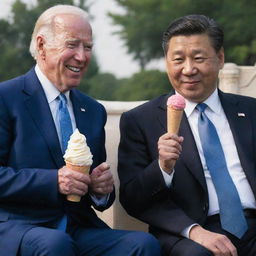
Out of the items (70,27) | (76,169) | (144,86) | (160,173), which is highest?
(70,27)

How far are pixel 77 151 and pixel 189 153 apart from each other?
802 mm

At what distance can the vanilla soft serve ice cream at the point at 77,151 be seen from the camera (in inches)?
134

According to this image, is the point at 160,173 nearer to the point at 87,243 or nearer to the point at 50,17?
the point at 87,243

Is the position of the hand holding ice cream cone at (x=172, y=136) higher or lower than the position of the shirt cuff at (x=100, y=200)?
higher

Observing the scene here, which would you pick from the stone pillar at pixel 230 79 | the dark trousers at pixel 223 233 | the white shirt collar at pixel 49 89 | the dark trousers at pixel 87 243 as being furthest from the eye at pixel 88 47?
the stone pillar at pixel 230 79

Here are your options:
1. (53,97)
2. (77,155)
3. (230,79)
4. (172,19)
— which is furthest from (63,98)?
(172,19)

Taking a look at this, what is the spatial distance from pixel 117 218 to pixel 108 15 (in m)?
25.8

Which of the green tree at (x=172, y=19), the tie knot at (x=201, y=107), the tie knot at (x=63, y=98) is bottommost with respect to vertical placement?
the green tree at (x=172, y=19)

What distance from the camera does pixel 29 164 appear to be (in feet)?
11.7

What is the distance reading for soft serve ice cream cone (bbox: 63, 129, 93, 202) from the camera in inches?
134

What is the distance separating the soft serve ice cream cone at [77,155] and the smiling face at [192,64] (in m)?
0.88

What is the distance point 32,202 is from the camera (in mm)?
3520

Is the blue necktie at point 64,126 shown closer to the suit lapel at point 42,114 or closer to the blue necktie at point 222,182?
the suit lapel at point 42,114

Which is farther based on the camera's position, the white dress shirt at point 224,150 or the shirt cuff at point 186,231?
the white dress shirt at point 224,150
